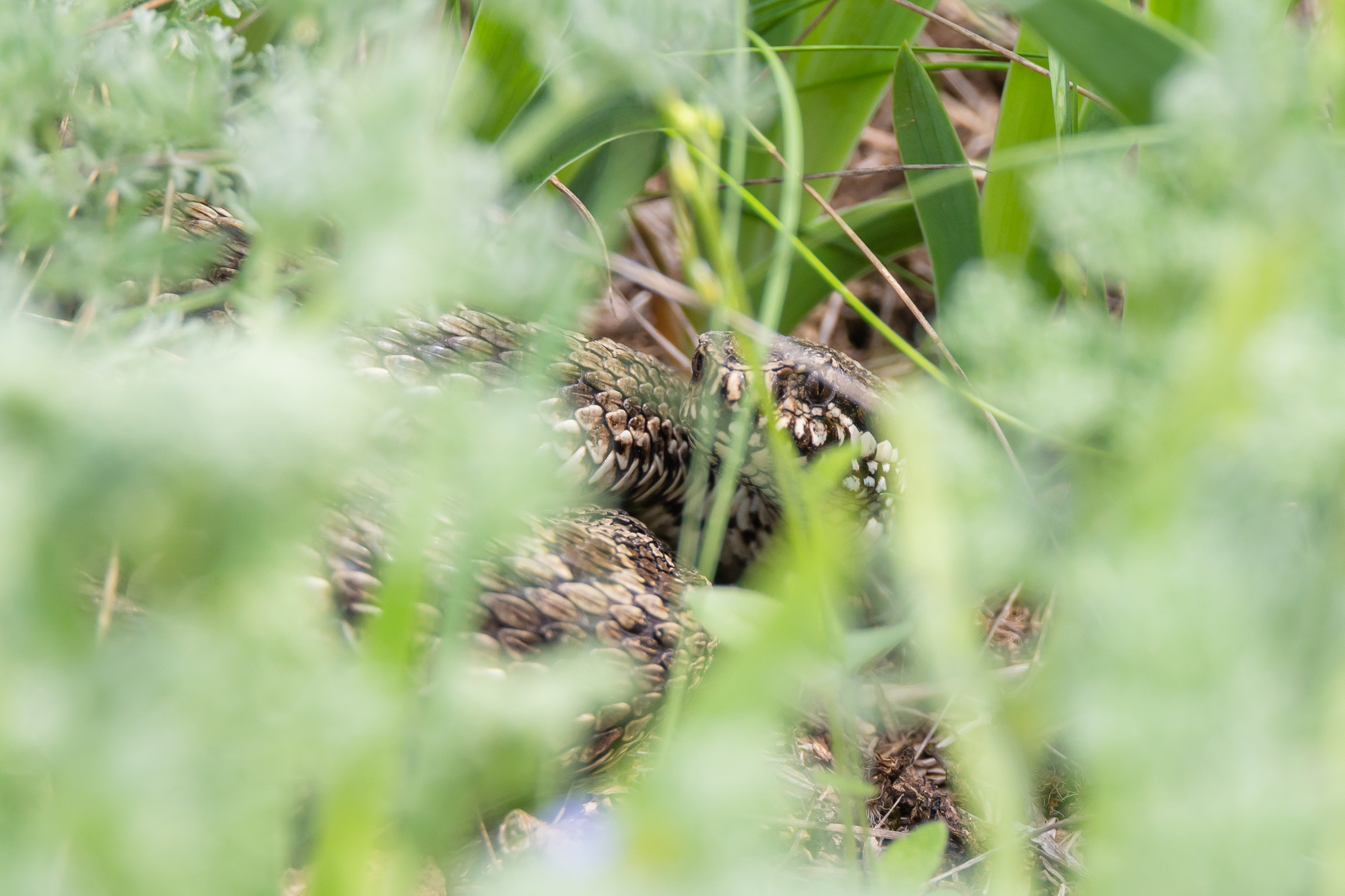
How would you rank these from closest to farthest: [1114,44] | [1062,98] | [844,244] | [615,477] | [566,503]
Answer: [566,503] → [1114,44] → [1062,98] → [615,477] → [844,244]

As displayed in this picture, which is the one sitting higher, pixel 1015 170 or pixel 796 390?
pixel 1015 170

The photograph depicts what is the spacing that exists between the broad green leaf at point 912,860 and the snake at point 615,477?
0.28 m

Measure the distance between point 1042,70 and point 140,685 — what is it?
1281mm

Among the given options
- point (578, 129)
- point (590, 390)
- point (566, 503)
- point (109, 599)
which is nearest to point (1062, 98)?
point (578, 129)

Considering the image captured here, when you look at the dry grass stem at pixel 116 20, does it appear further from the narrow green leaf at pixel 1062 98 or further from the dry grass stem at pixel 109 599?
the narrow green leaf at pixel 1062 98

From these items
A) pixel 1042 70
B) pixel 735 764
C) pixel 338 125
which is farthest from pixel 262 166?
pixel 1042 70

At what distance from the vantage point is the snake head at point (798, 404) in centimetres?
122

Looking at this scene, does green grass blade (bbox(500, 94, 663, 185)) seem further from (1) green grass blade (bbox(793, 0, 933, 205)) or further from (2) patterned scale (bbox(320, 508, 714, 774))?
(1) green grass blade (bbox(793, 0, 933, 205))

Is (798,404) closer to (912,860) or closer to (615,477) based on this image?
(615,477)

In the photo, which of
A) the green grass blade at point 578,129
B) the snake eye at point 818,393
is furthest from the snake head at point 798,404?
the green grass blade at point 578,129

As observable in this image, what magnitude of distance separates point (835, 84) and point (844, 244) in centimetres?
30

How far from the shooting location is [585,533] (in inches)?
42.8

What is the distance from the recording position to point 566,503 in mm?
394

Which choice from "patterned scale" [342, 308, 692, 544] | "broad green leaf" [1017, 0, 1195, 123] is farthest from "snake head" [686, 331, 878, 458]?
"broad green leaf" [1017, 0, 1195, 123]
